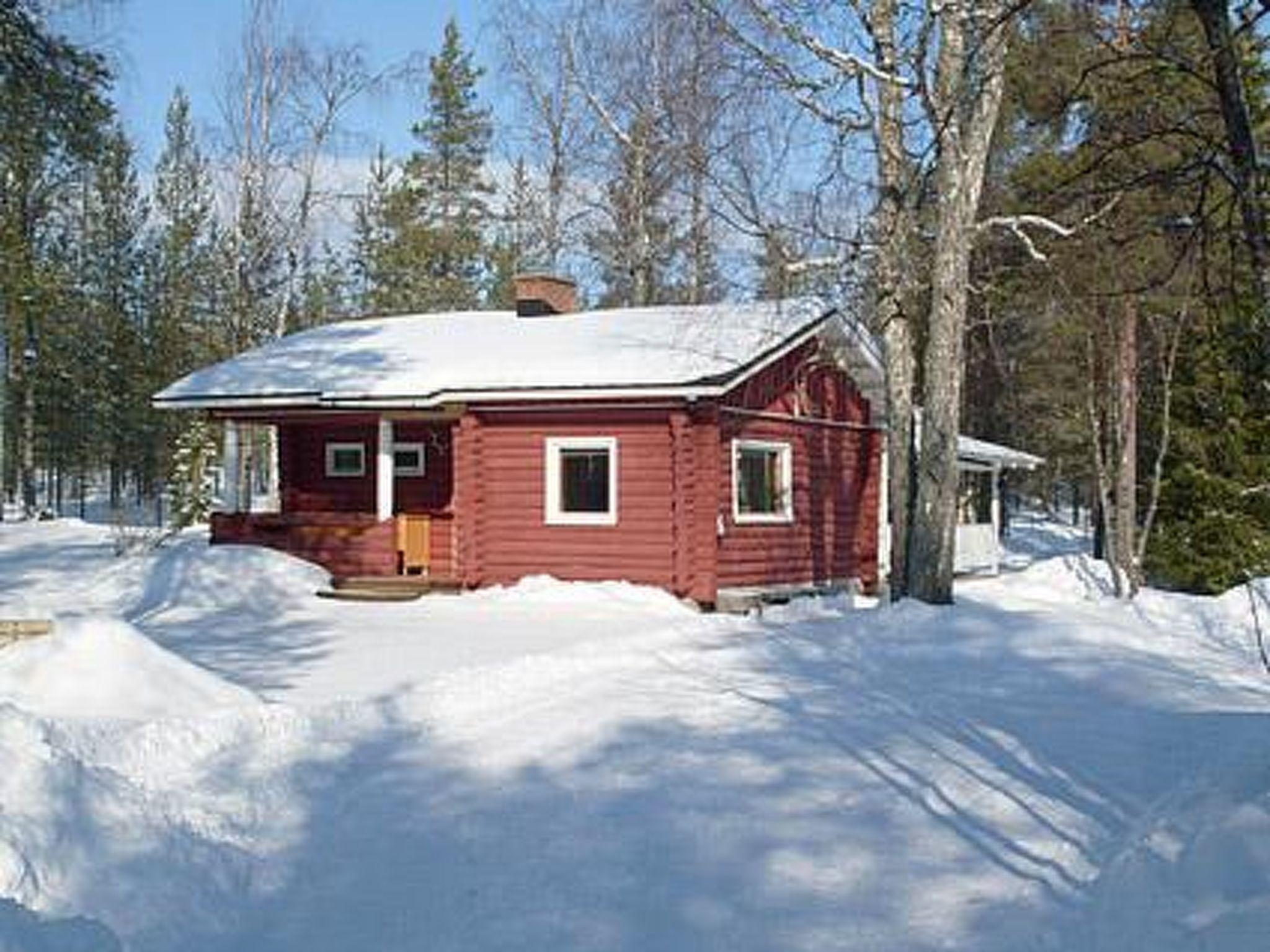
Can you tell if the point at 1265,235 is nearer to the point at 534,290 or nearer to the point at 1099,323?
the point at 1099,323

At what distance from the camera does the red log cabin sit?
17734mm

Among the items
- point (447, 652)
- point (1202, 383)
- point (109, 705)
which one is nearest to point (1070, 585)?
point (1202, 383)

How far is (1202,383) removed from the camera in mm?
24969

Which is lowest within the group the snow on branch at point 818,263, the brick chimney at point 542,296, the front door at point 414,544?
the front door at point 414,544

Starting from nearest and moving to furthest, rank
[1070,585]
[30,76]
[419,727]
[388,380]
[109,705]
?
[109,705], [419,727], [30,76], [388,380], [1070,585]

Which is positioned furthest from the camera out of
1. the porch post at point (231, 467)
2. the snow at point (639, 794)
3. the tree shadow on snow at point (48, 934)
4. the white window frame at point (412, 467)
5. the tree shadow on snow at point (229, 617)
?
the white window frame at point (412, 467)

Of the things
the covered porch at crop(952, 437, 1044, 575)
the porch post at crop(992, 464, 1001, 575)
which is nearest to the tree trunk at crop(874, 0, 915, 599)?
the covered porch at crop(952, 437, 1044, 575)

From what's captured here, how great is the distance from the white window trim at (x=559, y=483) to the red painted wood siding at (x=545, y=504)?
0.20ft

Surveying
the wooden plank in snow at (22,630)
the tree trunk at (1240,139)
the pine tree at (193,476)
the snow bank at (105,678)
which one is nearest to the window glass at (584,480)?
the snow bank at (105,678)

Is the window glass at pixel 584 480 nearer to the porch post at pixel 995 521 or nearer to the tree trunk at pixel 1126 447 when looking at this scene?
the tree trunk at pixel 1126 447

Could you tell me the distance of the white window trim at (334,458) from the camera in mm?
21484

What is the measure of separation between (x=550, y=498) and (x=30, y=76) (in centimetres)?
867

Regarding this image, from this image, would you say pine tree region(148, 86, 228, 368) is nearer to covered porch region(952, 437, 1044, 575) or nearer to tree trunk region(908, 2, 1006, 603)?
covered porch region(952, 437, 1044, 575)

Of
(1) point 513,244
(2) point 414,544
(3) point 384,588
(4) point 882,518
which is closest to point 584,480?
(2) point 414,544
